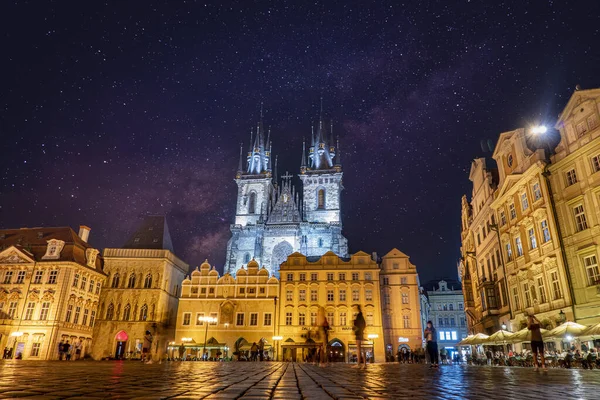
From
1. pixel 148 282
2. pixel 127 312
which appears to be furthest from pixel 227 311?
pixel 127 312

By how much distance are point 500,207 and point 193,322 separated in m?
35.9

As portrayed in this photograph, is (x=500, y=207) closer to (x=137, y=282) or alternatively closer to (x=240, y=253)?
(x=137, y=282)

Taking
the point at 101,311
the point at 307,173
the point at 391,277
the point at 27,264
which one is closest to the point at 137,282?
the point at 101,311

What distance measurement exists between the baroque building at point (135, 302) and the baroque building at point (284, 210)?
20.4 meters

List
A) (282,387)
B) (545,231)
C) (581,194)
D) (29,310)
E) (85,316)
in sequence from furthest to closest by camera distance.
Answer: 1. (85,316)
2. (29,310)
3. (545,231)
4. (581,194)
5. (282,387)

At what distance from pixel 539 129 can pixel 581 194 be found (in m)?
6.26

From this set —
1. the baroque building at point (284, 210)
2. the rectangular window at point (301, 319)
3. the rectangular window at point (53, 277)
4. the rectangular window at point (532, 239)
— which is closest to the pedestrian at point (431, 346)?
the rectangular window at point (532, 239)

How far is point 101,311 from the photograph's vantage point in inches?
1999

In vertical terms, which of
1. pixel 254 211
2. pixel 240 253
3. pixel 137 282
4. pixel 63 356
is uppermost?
pixel 254 211

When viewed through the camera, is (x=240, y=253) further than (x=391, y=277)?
Yes

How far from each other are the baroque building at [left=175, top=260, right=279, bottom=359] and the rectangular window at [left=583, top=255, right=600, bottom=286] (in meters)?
33.3

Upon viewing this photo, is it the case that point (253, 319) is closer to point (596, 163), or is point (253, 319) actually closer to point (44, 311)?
point (44, 311)

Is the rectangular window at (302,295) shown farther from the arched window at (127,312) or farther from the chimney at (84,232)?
the chimney at (84,232)

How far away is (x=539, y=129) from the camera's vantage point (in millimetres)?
28047
